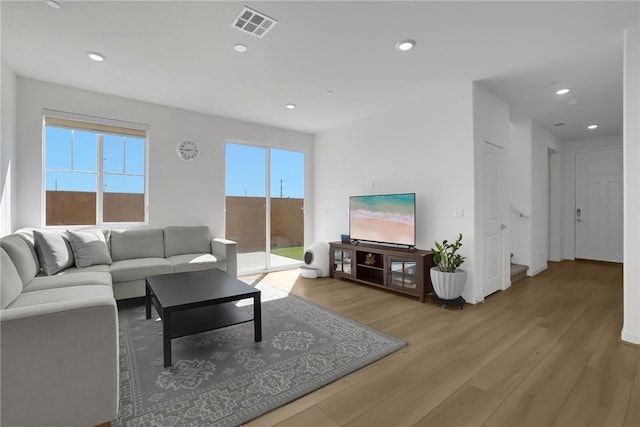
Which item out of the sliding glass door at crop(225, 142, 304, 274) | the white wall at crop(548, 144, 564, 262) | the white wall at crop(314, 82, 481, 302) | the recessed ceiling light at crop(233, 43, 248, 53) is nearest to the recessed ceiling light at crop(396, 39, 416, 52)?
the white wall at crop(314, 82, 481, 302)

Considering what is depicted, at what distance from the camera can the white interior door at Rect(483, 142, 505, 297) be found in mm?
3637

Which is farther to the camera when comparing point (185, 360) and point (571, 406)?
point (185, 360)

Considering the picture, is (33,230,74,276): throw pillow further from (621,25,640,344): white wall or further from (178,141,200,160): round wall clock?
(621,25,640,344): white wall

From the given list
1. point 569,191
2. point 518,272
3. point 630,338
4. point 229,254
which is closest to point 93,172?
point 229,254

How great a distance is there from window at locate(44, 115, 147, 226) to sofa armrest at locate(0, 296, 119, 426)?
297 cm

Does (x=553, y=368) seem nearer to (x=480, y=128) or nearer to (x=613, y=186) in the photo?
(x=480, y=128)

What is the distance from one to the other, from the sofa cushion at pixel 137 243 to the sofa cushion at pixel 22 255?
33.2 inches

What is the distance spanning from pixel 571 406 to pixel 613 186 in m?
6.22

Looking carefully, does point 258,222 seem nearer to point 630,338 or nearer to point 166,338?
point 166,338

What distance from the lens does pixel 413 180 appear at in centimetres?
404

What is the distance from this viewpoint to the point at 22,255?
2426mm

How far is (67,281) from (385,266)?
3.35 metres

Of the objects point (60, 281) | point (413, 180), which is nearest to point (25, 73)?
point (60, 281)

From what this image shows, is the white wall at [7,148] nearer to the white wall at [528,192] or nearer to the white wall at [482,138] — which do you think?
the white wall at [482,138]
